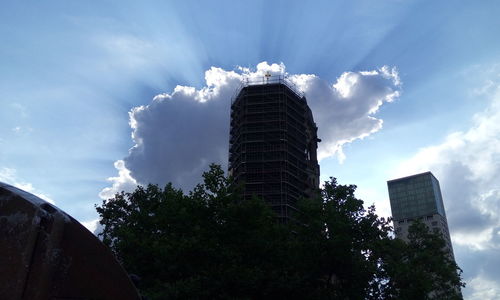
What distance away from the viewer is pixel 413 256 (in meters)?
31.0

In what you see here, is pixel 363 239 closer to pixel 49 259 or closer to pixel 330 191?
pixel 330 191

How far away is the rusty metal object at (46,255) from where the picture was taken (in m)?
4.32

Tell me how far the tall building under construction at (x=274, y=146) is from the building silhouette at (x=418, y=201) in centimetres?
10927

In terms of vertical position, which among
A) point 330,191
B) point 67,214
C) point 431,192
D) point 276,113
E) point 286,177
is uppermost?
point 431,192

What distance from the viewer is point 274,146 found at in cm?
5084

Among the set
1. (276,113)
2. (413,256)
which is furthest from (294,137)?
(413,256)

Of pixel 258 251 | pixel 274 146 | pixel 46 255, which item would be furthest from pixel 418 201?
pixel 46 255

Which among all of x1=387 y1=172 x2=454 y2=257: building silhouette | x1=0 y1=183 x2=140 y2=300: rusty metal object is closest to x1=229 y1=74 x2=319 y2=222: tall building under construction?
x1=0 y1=183 x2=140 y2=300: rusty metal object

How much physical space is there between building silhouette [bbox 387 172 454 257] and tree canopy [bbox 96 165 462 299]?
136 meters

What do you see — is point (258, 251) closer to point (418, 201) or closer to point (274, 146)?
point (274, 146)

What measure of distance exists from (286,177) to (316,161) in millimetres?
10091

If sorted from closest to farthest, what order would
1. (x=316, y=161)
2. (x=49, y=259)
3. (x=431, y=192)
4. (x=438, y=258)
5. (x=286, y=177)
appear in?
(x=49, y=259) → (x=438, y=258) → (x=286, y=177) → (x=316, y=161) → (x=431, y=192)

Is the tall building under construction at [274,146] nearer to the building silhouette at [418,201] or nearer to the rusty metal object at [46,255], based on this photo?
the rusty metal object at [46,255]

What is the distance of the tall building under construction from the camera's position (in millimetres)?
48844
